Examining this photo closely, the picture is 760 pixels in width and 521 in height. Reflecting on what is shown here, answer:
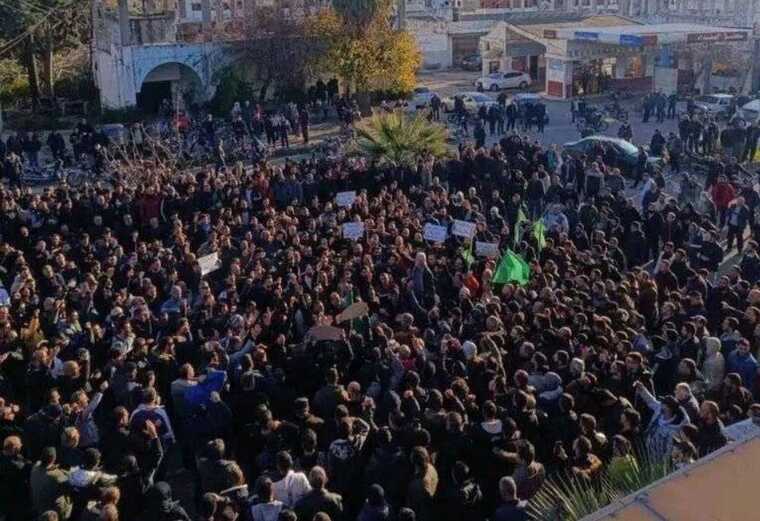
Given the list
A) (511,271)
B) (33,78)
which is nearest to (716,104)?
(511,271)

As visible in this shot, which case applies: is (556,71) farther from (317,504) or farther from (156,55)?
(317,504)

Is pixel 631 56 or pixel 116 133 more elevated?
pixel 631 56

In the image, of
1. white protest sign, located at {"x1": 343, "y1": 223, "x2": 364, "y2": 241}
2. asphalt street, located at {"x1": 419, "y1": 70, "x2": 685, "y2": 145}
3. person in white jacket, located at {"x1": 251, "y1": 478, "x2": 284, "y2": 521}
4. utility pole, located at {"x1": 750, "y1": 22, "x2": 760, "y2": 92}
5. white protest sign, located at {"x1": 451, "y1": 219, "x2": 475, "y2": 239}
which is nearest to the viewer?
person in white jacket, located at {"x1": 251, "y1": 478, "x2": 284, "y2": 521}

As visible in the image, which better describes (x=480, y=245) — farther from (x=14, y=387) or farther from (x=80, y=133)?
(x=80, y=133)

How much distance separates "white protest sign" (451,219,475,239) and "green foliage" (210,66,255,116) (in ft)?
66.8

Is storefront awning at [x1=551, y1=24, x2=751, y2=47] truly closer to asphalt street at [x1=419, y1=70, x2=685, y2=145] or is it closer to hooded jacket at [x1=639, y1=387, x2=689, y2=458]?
asphalt street at [x1=419, y1=70, x2=685, y2=145]

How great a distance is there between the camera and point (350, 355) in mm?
10656

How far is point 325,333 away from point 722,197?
1116cm

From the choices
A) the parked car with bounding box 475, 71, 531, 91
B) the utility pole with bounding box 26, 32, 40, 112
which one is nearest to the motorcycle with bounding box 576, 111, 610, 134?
the parked car with bounding box 475, 71, 531, 91

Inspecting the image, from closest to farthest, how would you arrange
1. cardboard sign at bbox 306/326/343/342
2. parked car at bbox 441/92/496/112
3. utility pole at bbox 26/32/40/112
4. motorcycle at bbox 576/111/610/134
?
cardboard sign at bbox 306/326/343/342
motorcycle at bbox 576/111/610/134
parked car at bbox 441/92/496/112
utility pole at bbox 26/32/40/112

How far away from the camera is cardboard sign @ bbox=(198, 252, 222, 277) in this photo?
1413cm

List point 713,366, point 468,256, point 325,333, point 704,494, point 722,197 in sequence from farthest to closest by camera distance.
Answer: point 722,197 → point 468,256 → point 325,333 → point 713,366 → point 704,494

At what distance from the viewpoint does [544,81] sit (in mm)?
→ 45406

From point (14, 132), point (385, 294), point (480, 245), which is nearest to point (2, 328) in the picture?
point (385, 294)
